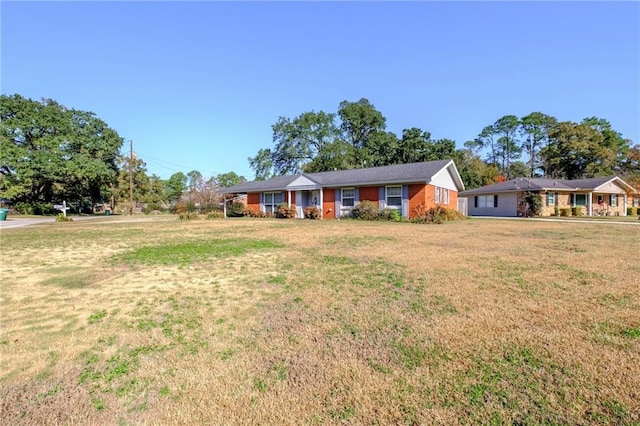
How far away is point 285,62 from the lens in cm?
1977

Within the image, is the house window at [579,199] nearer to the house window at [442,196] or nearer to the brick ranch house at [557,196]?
the brick ranch house at [557,196]

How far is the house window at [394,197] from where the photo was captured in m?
22.1

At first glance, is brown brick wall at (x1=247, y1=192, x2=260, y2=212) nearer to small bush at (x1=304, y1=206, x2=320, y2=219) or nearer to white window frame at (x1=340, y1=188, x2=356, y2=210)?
small bush at (x1=304, y1=206, x2=320, y2=219)

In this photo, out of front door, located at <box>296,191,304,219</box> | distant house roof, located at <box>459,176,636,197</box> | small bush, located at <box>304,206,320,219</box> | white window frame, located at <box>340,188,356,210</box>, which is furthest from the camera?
distant house roof, located at <box>459,176,636,197</box>

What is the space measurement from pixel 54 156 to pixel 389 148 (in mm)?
38261

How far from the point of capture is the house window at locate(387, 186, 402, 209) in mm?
22078

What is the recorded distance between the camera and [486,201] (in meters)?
33.0

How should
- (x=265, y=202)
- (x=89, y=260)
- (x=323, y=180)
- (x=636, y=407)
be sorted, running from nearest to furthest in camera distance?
(x=636, y=407) → (x=89, y=260) → (x=323, y=180) → (x=265, y=202)

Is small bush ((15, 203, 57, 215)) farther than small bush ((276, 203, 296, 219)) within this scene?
Yes

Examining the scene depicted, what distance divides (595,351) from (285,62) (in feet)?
67.3

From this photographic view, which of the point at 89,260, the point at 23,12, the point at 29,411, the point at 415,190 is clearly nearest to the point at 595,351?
the point at 29,411

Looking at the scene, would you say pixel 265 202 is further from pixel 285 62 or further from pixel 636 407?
pixel 636 407

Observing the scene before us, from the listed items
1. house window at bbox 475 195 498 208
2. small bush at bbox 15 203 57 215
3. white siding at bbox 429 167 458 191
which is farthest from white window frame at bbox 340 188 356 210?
small bush at bbox 15 203 57 215

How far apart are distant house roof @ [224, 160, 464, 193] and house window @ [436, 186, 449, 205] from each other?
5.27 ft
